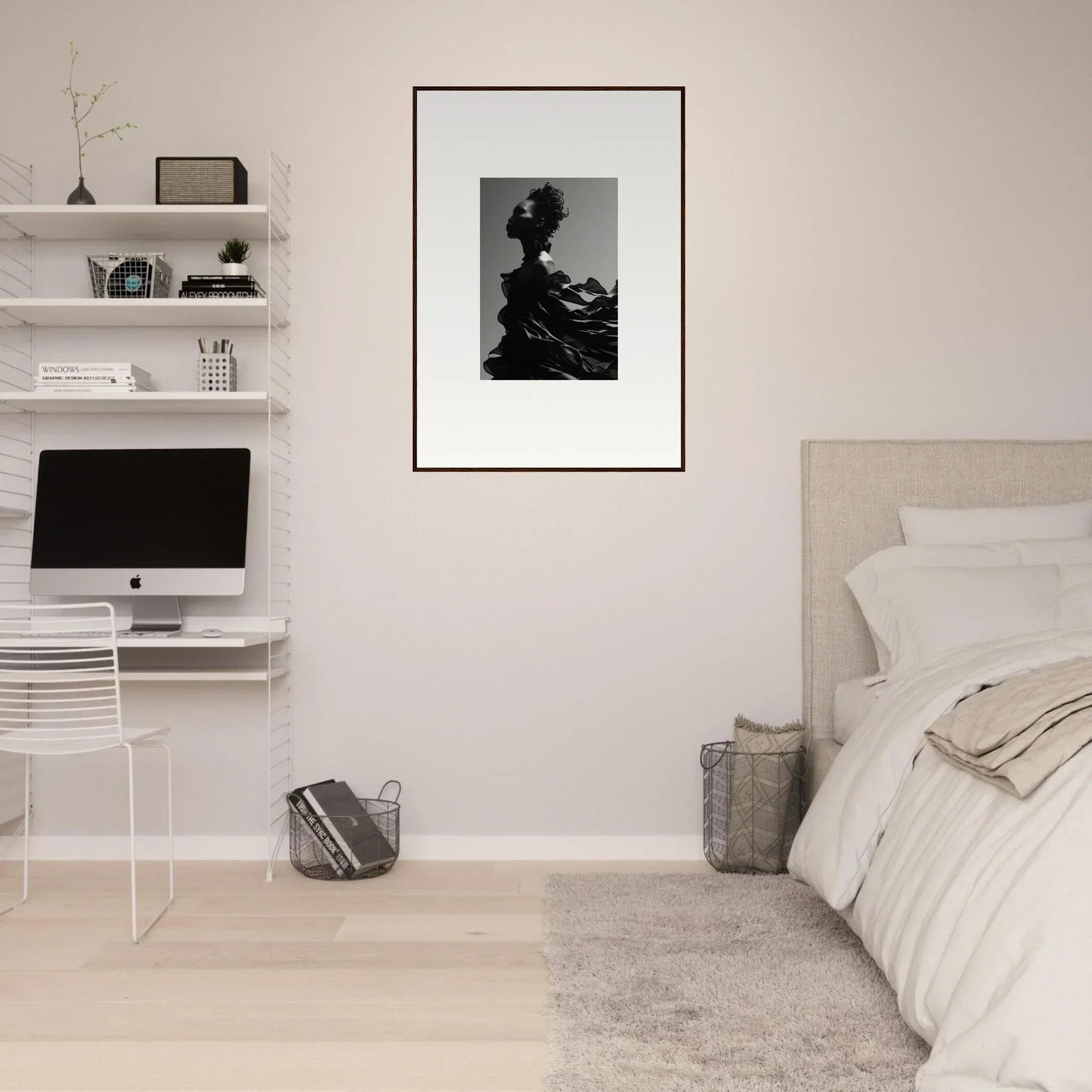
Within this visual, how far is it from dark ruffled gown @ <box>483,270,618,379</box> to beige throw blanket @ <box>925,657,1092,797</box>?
1.74 m

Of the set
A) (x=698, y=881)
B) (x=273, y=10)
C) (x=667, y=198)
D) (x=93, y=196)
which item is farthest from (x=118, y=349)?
(x=698, y=881)

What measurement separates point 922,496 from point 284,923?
2.26m

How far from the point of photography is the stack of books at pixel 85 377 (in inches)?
123

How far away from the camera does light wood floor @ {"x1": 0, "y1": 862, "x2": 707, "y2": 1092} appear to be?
74.6 inches

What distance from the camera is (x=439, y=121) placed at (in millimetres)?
3396

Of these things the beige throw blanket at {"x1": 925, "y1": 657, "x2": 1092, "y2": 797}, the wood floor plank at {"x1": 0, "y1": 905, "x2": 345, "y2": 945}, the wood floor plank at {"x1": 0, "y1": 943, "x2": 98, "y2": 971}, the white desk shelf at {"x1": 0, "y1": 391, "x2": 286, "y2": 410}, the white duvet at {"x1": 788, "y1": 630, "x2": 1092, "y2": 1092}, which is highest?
the white desk shelf at {"x1": 0, "y1": 391, "x2": 286, "y2": 410}

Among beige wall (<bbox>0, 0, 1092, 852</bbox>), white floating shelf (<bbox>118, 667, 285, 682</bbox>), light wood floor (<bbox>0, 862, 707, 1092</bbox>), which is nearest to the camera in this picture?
light wood floor (<bbox>0, 862, 707, 1092</bbox>)

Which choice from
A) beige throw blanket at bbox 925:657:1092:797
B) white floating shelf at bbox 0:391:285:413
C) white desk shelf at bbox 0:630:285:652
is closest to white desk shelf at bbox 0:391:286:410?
white floating shelf at bbox 0:391:285:413

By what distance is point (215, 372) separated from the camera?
325 centimetres

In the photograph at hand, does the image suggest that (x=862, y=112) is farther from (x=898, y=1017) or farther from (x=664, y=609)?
(x=898, y=1017)

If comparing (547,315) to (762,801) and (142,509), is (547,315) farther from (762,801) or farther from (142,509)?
(762,801)

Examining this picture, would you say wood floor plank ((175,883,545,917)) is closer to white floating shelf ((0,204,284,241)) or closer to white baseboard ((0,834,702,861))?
white baseboard ((0,834,702,861))

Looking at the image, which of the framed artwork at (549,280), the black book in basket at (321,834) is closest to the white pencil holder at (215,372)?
the framed artwork at (549,280)

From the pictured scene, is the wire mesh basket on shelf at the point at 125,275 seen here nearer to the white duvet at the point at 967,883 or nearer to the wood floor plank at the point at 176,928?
the wood floor plank at the point at 176,928
